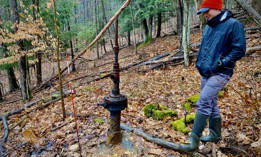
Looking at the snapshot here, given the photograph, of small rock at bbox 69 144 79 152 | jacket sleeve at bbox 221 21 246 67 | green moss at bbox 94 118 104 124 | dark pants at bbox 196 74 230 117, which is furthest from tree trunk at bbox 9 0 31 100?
jacket sleeve at bbox 221 21 246 67

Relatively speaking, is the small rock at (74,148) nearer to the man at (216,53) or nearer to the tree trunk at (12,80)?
the man at (216,53)

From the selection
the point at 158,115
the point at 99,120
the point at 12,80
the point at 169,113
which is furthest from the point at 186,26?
the point at 12,80

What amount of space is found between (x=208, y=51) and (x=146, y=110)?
2254mm

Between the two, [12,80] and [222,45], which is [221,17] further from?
[12,80]

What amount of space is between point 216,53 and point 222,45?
5.1 inches

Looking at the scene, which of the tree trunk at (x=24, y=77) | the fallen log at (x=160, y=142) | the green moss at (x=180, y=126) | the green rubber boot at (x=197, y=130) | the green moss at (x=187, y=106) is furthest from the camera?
the tree trunk at (x=24, y=77)

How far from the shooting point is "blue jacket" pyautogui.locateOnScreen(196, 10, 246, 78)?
250cm

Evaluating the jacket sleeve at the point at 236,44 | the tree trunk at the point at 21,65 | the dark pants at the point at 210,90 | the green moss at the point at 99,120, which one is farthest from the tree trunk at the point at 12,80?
the jacket sleeve at the point at 236,44

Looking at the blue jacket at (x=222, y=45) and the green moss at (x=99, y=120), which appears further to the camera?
the green moss at (x=99, y=120)

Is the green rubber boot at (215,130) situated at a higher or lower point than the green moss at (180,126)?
higher

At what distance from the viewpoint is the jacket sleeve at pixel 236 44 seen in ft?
8.14

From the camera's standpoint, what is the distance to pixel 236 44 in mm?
2486

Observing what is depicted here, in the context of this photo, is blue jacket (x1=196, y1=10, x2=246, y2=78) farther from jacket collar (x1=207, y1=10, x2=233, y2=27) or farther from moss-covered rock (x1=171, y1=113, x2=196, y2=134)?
moss-covered rock (x1=171, y1=113, x2=196, y2=134)

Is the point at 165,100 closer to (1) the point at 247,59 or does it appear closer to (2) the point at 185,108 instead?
(2) the point at 185,108
